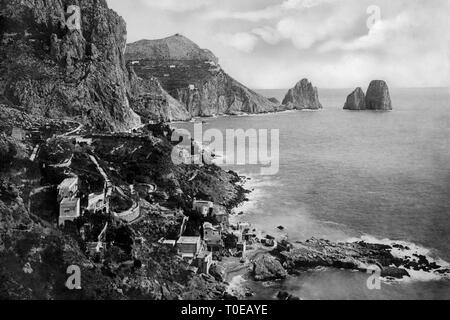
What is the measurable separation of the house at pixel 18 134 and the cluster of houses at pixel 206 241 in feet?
64.0

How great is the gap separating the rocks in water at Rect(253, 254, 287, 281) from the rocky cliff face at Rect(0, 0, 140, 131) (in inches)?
1726

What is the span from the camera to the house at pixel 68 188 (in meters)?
41.6

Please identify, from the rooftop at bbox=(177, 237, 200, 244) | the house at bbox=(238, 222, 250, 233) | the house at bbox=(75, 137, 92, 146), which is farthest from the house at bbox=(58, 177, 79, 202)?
the house at bbox=(238, 222, 250, 233)

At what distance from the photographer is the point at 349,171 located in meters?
80.2

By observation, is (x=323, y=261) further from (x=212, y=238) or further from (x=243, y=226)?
(x=243, y=226)

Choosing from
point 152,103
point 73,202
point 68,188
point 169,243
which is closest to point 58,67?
point 68,188

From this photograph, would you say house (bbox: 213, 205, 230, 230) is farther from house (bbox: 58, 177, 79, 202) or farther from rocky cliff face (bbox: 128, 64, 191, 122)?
rocky cliff face (bbox: 128, 64, 191, 122)

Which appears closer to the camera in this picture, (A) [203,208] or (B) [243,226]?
(B) [243,226]

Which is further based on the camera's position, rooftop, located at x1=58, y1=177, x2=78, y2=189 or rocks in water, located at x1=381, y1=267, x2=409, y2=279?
rooftop, located at x1=58, y1=177, x2=78, y2=189

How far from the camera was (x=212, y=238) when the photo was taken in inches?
1785

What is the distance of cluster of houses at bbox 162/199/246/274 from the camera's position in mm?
40031

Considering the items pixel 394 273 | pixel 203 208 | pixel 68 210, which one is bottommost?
pixel 394 273

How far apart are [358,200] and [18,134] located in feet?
136
